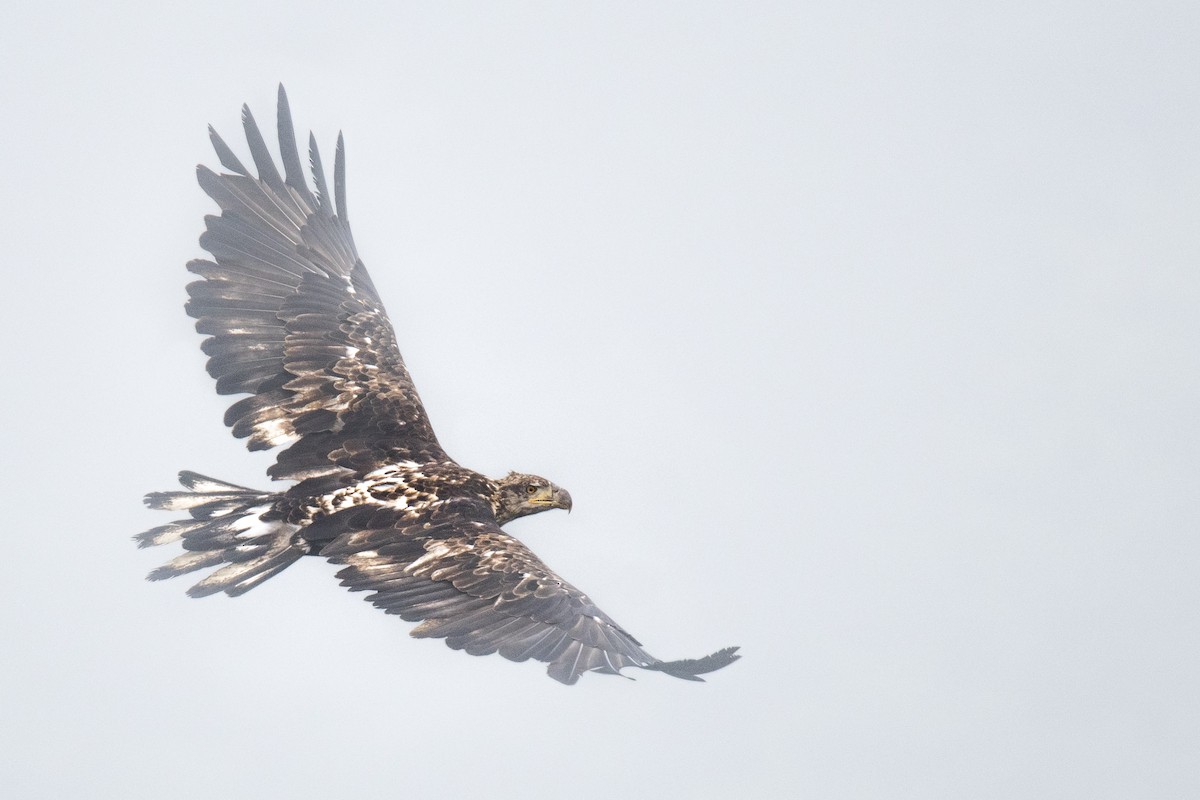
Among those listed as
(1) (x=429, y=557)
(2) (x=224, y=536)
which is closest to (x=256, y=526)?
(2) (x=224, y=536)

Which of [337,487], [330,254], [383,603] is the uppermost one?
[330,254]

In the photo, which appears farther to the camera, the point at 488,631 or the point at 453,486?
the point at 453,486

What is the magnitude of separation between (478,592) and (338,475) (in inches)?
79.7

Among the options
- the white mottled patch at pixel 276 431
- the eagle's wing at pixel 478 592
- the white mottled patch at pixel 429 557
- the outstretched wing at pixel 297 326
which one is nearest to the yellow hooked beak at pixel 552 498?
the outstretched wing at pixel 297 326

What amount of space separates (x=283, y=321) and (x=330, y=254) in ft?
4.19

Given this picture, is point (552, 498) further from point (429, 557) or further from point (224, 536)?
point (224, 536)

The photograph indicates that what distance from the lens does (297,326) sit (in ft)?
55.1

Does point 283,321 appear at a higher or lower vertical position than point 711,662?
higher

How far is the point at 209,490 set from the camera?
15648mm

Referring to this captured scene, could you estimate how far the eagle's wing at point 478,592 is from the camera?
13.8 m

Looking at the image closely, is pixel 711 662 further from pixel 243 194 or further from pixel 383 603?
pixel 243 194

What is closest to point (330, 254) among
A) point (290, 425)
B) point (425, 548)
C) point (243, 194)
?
point (243, 194)

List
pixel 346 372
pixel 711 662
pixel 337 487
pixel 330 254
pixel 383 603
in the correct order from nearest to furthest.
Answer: pixel 711 662 < pixel 383 603 < pixel 337 487 < pixel 346 372 < pixel 330 254

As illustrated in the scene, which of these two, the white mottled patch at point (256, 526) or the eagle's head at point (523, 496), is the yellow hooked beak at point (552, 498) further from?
the white mottled patch at point (256, 526)
